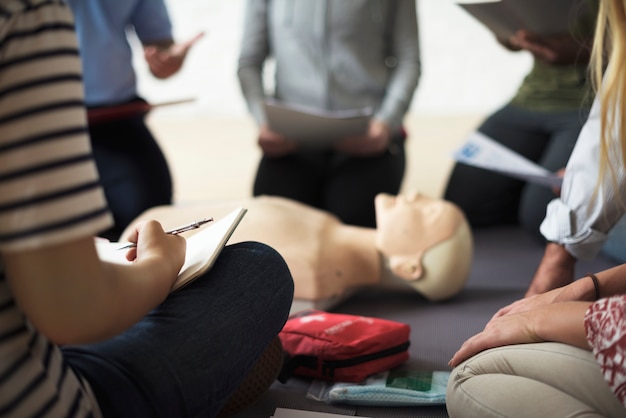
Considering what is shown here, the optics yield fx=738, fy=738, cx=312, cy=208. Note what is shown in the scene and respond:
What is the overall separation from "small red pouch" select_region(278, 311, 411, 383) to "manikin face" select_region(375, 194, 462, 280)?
0.28 metres

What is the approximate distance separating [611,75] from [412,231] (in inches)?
26.8

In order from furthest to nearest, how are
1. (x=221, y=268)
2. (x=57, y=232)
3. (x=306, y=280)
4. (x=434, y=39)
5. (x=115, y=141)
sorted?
(x=434, y=39) → (x=115, y=141) → (x=306, y=280) → (x=221, y=268) → (x=57, y=232)

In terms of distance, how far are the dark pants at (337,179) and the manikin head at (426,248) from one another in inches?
13.8

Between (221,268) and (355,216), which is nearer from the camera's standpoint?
(221,268)

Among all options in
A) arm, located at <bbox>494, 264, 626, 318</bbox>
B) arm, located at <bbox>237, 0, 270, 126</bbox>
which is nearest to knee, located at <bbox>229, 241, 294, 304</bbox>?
arm, located at <bbox>494, 264, 626, 318</bbox>

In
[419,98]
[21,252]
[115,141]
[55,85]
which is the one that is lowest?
[419,98]

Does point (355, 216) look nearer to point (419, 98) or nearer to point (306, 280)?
point (306, 280)

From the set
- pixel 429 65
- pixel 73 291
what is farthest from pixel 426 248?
pixel 429 65

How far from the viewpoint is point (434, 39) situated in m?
4.02

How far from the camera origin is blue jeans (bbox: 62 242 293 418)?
0.75 metres

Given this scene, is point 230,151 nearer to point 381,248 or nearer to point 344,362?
point 381,248

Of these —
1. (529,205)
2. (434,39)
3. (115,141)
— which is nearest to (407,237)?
(529,205)

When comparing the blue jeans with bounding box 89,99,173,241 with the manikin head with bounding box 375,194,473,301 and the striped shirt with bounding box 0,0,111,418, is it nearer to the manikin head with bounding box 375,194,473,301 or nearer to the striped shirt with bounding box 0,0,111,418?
the manikin head with bounding box 375,194,473,301

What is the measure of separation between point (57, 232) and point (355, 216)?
1330 millimetres
